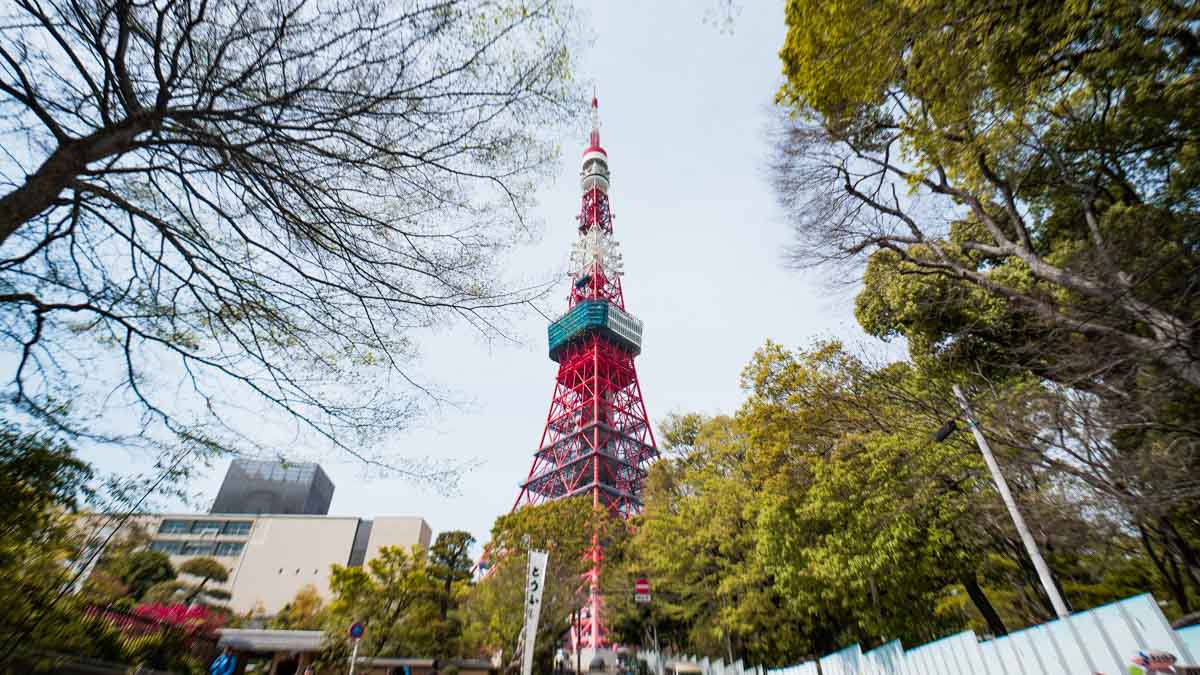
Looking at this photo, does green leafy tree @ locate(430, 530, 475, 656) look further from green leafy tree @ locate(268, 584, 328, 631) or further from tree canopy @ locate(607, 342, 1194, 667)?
tree canopy @ locate(607, 342, 1194, 667)

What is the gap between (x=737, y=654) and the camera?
1545 cm

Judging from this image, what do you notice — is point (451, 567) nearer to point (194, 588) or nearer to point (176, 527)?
point (194, 588)

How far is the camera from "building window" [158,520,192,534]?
121ft

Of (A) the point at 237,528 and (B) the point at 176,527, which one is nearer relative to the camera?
(B) the point at 176,527

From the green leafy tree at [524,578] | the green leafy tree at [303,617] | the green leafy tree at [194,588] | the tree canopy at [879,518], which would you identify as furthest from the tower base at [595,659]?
the green leafy tree at [194,588]

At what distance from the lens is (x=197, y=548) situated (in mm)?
36812

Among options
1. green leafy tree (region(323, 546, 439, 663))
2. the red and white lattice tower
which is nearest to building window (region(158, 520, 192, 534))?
the red and white lattice tower

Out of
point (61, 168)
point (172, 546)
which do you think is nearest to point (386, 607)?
point (61, 168)

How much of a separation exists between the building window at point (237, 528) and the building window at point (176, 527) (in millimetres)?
2349

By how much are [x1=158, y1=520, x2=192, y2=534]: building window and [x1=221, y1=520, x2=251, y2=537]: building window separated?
2349mm

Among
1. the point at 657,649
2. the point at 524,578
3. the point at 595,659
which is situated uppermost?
the point at 524,578

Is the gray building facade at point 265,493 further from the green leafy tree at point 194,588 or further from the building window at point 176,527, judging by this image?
the green leafy tree at point 194,588

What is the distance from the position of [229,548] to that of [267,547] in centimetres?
339

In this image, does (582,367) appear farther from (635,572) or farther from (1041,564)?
(1041,564)
